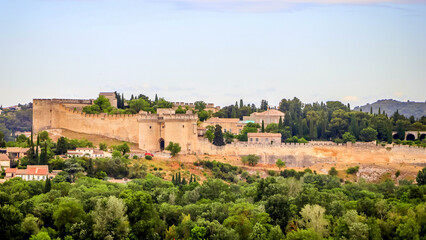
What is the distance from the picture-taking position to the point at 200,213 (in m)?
40.6

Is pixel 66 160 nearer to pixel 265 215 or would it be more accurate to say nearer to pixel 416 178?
pixel 265 215

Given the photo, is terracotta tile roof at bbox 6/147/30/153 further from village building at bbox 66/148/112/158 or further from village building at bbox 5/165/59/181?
village building at bbox 5/165/59/181

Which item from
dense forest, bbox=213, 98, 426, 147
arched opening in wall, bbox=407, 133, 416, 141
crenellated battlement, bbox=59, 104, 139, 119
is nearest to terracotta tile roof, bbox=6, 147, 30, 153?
crenellated battlement, bbox=59, 104, 139, 119

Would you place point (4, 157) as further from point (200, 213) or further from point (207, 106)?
point (207, 106)

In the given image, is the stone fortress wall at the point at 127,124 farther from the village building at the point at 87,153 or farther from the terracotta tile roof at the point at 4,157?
the terracotta tile roof at the point at 4,157

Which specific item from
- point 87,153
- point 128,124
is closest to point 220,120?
point 128,124

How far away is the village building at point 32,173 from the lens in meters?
51.6

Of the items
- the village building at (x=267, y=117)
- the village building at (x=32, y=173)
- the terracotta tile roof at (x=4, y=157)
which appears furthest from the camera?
the village building at (x=267, y=117)

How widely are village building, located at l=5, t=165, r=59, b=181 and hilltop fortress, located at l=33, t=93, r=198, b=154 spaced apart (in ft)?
40.4

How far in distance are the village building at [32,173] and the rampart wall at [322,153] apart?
17.7 meters

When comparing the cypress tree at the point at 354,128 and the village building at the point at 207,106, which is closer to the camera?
the cypress tree at the point at 354,128

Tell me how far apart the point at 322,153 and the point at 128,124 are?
52.3 feet

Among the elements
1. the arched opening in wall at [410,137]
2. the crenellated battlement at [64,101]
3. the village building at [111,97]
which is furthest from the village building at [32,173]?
the arched opening in wall at [410,137]

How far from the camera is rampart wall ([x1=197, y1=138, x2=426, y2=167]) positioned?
219 ft
